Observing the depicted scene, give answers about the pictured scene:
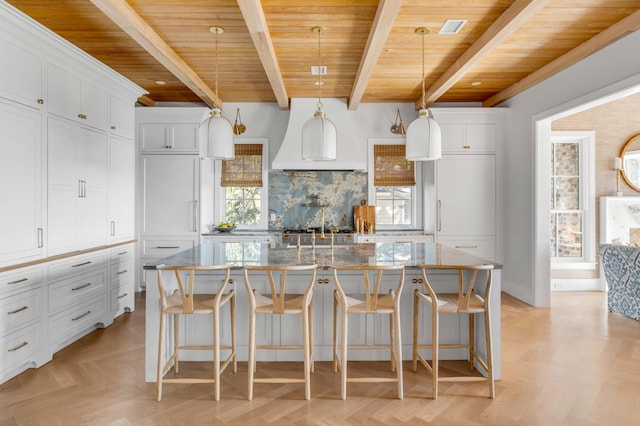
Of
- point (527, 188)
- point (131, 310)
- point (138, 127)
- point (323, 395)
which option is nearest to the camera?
point (323, 395)

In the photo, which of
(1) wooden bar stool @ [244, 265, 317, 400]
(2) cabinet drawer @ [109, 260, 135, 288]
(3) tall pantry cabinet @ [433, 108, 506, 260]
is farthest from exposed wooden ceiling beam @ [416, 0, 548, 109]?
(2) cabinet drawer @ [109, 260, 135, 288]

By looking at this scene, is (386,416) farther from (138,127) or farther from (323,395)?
(138,127)

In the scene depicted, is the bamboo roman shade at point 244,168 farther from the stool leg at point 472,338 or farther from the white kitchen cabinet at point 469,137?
the stool leg at point 472,338

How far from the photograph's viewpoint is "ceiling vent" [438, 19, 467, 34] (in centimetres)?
318

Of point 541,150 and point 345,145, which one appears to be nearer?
point 541,150

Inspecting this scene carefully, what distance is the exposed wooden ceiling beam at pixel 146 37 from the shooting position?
275 centimetres

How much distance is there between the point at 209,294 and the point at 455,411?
1.91 metres

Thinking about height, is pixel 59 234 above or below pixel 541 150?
below

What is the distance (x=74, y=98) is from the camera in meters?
3.53

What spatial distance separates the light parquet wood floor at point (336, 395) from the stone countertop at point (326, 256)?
870 millimetres

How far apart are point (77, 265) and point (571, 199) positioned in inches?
254

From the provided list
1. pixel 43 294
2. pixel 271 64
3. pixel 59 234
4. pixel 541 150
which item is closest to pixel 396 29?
pixel 271 64

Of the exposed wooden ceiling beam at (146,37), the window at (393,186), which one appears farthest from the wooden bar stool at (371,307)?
the window at (393,186)

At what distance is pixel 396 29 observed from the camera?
338 cm
